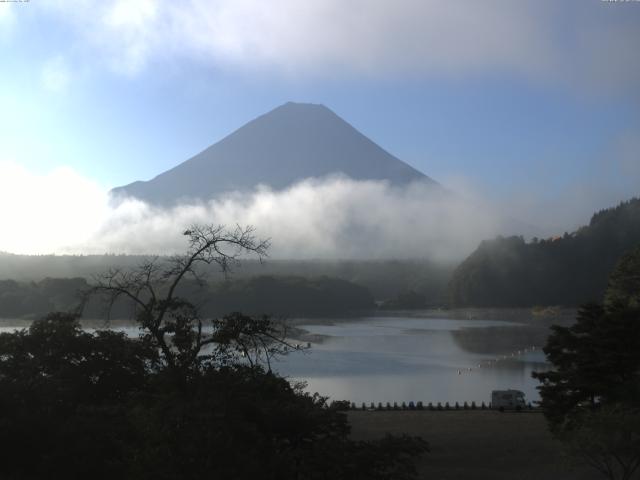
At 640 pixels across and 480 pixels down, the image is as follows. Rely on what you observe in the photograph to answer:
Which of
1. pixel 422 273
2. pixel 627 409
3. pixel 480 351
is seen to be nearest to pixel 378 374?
pixel 480 351

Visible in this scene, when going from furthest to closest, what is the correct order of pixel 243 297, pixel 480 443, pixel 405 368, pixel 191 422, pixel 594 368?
1. pixel 243 297
2. pixel 405 368
3. pixel 480 443
4. pixel 594 368
5. pixel 191 422

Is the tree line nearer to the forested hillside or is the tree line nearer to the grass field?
the forested hillside

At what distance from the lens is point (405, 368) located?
23781mm

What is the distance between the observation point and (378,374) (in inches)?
869

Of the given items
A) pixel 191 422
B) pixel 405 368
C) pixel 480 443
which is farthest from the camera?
pixel 405 368

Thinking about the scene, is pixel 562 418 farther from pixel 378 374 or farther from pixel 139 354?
pixel 378 374

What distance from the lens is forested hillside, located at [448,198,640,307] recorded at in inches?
2403

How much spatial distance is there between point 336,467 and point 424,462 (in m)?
5.80

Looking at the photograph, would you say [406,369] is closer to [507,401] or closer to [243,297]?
[507,401]

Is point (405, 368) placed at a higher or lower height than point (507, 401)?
lower

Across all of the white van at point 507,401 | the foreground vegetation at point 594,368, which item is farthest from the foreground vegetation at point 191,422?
the white van at point 507,401

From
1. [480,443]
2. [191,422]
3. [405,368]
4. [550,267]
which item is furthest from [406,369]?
[550,267]

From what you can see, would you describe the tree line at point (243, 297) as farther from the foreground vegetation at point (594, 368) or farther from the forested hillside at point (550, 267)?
the foreground vegetation at point (594, 368)

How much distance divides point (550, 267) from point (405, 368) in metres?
42.8
